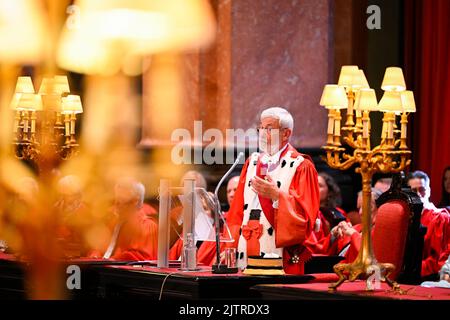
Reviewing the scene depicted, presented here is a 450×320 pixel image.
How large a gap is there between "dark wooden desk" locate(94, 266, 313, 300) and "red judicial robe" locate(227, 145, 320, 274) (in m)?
0.43

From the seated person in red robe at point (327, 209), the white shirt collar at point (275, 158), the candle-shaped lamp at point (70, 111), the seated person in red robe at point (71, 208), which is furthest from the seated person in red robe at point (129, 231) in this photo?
the white shirt collar at point (275, 158)

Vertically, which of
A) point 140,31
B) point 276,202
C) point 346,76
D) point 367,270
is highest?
point 140,31

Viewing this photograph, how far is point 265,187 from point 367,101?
820 mm

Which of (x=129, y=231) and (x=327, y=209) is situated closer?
(x=129, y=231)

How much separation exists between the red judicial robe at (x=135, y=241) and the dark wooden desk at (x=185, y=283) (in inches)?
66.0

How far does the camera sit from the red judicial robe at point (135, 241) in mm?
7047

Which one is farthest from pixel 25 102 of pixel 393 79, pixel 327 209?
pixel 327 209

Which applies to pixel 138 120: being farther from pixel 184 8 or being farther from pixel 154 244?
pixel 154 244

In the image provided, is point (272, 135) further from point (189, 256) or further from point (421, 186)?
point (421, 186)

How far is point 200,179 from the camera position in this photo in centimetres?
789

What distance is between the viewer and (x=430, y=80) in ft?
31.6

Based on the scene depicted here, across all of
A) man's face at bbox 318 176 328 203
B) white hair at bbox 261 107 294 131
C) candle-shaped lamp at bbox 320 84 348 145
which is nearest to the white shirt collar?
white hair at bbox 261 107 294 131

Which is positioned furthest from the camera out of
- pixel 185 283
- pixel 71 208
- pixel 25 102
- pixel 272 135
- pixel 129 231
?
pixel 129 231

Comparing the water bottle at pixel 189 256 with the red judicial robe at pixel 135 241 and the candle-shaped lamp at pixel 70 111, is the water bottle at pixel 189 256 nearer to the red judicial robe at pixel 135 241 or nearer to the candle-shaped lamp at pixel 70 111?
the candle-shaped lamp at pixel 70 111
